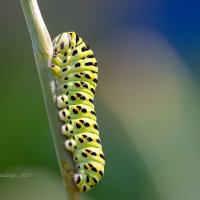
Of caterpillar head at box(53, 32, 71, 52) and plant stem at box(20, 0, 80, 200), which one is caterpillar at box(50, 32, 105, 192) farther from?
plant stem at box(20, 0, 80, 200)

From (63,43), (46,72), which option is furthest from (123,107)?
(46,72)

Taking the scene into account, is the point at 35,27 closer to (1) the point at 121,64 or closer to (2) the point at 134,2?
(1) the point at 121,64

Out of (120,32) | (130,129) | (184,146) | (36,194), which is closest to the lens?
(36,194)

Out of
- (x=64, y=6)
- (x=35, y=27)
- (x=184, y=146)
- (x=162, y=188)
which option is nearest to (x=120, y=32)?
(x=64, y=6)

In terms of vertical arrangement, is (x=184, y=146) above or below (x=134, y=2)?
below

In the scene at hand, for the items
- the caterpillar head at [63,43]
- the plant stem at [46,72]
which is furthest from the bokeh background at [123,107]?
the plant stem at [46,72]

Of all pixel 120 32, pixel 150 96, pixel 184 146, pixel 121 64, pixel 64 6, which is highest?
pixel 64 6

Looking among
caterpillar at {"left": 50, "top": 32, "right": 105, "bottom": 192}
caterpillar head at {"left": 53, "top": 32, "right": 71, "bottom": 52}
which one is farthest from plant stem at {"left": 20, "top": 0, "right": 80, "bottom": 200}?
caterpillar head at {"left": 53, "top": 32, "right": 71, "bottom": 52}
